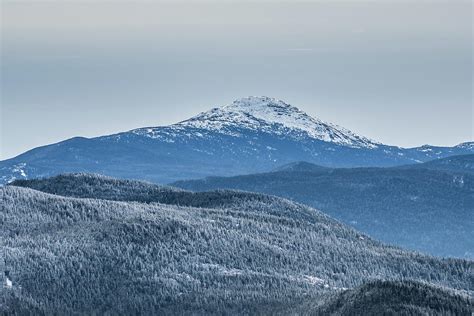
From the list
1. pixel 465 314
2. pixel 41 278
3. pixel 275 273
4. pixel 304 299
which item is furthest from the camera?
pixel 275 273

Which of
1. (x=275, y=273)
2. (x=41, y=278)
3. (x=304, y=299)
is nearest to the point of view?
(x=304, y=299)

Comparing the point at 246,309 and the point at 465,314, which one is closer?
the point at 465,314

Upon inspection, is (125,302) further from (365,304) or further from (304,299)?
(365,304)

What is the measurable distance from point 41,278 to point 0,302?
10.6 m

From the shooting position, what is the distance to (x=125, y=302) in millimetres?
180625

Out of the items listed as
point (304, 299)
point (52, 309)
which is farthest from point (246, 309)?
point (52, 309)

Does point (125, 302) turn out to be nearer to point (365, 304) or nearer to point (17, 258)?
point (17, 258)

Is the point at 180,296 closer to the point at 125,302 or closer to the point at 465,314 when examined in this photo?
the point at 125,302

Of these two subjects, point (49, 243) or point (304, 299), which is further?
point (49, 243)

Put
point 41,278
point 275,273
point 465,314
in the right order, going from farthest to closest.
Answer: point 275,273 < point 41,278 < point 465,314

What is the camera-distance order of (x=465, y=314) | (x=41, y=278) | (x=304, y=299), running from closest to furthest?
(x=465, y=314), (x=304, y=299), (x=41, y=278)

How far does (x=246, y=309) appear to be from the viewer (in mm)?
172625

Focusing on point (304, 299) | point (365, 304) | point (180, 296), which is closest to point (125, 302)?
point (180, 296)

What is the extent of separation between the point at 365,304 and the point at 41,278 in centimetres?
4963
